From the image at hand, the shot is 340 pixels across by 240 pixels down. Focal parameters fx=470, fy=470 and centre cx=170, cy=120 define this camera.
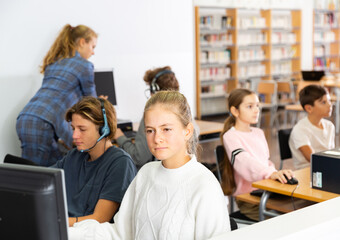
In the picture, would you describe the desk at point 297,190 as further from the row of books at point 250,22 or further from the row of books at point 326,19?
the row of books at point 326,19

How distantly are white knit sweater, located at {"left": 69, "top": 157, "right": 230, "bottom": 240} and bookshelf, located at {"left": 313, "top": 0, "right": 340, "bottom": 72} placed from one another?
36.0 feet

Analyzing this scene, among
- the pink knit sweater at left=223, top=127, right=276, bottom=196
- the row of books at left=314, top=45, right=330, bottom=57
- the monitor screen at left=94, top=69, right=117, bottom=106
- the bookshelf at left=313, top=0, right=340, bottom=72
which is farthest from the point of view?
the row of books at left=314, top=45, right=330, bottom=57

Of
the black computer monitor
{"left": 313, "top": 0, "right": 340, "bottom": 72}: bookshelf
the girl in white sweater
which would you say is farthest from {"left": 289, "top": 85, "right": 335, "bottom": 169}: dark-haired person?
{"left": 313, "top": 0, "right": 340, "bottom": 72}: bookshelf

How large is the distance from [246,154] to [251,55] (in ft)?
26.0

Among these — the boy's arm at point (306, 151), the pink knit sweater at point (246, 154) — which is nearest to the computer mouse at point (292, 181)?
the pink knit sweater at point (246, 154)

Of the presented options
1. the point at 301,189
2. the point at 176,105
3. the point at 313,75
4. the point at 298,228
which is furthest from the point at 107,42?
the point at 313,75

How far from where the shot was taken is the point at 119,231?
1.54 m

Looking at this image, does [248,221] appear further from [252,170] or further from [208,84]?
[208,84]

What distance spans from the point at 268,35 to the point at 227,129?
805 cm

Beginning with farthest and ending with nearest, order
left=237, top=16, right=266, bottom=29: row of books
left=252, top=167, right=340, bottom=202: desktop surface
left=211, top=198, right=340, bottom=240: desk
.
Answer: left=237, top=16, right=266, bottom=29: row of books → left=252, top=167, right=340, bottom=202: desktop surface → left=211, top=198, right=340, bottom=240: desk

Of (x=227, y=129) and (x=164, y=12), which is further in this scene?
(x=164, y=12)

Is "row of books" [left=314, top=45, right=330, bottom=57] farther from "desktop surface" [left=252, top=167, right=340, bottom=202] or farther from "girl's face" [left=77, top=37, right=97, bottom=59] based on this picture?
"desktop surface" [left=252, top=167, right=340, bottom=202]

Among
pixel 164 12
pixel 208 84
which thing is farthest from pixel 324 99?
pixel 208 84

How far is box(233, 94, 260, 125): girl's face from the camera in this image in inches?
115
